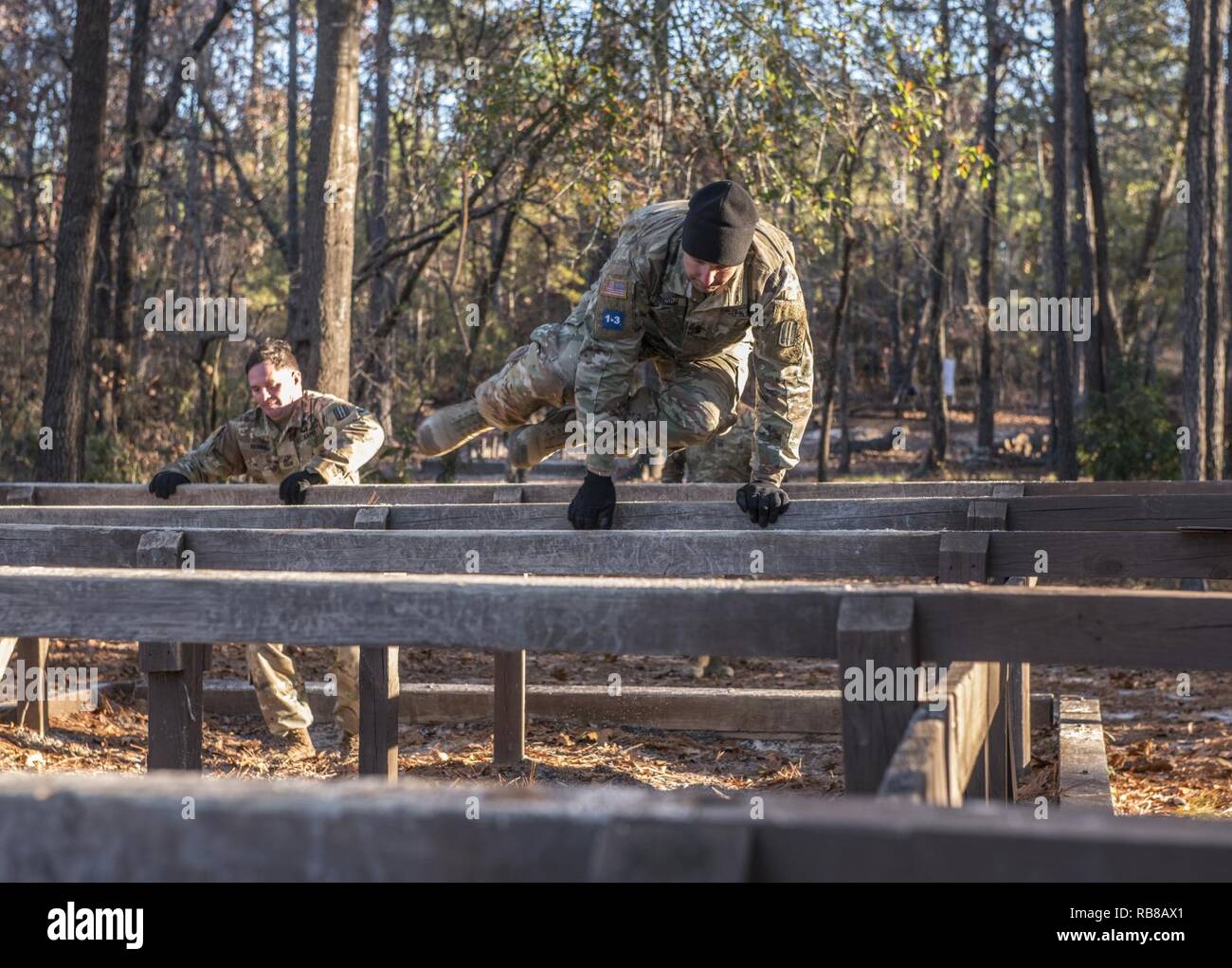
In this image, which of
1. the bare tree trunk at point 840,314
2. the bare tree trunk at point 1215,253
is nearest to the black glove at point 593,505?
the bare tree trunk at point 840,314

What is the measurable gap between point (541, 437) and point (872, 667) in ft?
13.9

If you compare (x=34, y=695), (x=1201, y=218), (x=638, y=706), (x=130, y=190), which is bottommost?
(x=638, y=706)

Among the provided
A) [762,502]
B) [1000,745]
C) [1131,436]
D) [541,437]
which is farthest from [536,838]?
[1131,436]

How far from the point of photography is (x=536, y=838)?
1.53m

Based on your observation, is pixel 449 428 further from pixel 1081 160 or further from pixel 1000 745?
pixel 1081 160

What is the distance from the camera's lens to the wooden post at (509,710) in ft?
22.0

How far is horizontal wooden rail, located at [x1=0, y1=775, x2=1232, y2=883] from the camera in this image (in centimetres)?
146

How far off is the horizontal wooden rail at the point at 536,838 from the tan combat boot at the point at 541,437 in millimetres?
5134

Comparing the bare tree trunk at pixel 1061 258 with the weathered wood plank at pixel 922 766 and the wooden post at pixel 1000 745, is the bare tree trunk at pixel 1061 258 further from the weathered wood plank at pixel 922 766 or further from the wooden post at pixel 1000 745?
the weathered wood plank at pixel 922 766

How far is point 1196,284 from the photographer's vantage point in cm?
1483

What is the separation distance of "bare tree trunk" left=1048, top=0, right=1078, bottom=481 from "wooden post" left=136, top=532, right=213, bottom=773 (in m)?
15.6

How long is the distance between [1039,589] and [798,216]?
35.2ft
